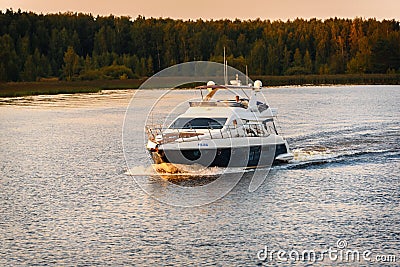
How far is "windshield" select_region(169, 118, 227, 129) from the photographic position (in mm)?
20856

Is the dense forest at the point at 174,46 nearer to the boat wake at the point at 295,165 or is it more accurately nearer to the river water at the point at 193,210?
the river water at the point at 193,210

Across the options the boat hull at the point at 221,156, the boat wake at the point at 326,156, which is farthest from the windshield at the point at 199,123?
the boat wake at the point at 326,156

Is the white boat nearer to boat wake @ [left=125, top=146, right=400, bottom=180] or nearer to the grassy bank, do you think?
boat wake @ [left=125, top=146, right=400, bottom=180]

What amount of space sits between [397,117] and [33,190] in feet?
A: 77.9

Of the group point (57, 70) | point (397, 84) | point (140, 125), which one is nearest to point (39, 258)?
point (140, 125)

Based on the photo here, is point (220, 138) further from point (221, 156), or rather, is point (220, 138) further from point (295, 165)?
point (295, 165)

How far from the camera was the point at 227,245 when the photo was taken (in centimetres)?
1400

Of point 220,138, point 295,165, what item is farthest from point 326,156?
point 220,138

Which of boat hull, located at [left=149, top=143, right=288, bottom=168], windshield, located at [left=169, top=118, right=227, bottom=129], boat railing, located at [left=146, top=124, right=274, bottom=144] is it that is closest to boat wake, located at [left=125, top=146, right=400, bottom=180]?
boat hull, located at [left=149, top=143, right=288, bottom=168]

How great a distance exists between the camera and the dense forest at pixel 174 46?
99.4 m

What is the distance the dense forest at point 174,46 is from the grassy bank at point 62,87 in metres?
4.91

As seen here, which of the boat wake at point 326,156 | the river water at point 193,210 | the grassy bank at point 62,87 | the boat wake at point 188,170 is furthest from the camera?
the grassy bank at point 62,87

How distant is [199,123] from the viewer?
68.9 ft

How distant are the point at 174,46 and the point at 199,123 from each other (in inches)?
3684
